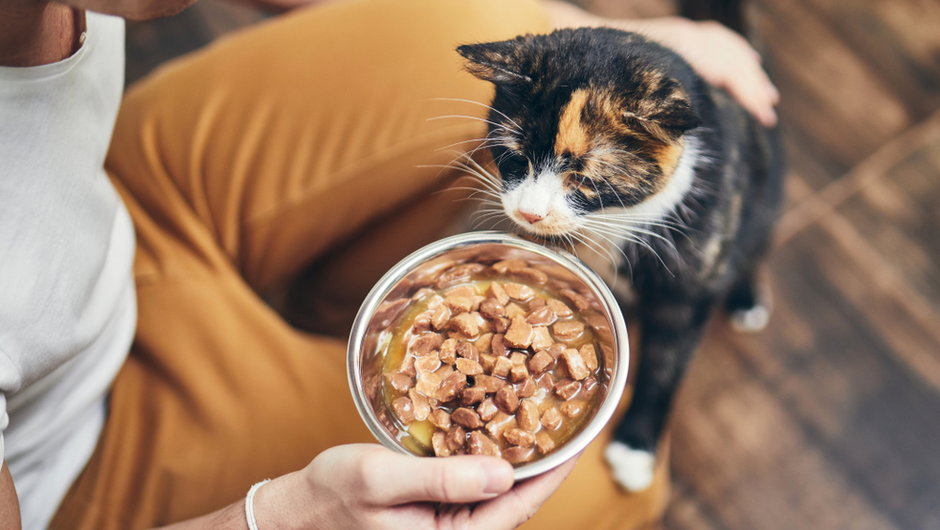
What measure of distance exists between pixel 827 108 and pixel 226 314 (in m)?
1.26

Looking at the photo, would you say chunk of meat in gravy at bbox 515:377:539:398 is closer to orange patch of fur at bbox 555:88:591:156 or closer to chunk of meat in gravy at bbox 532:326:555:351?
chunk of meat in gravy at bbox 532:326:555:351

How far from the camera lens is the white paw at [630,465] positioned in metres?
0.85

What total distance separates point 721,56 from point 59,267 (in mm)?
774

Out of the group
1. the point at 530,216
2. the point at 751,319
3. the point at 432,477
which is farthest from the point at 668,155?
the point at 751,319

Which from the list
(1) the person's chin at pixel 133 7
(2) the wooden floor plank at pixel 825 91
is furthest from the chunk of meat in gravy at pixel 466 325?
(2) the wooden floor plank at pixel 825 91

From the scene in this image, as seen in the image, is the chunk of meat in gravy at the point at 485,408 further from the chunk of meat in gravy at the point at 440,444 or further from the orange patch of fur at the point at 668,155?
the orange patch of fur at the point at 668,155

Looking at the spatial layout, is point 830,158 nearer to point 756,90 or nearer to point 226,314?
point 756,90

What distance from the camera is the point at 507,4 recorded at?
0.78 m

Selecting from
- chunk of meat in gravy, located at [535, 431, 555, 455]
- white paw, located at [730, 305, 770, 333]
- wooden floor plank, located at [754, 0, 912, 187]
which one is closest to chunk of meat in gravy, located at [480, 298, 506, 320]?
chunk of meat in gravy, located at [535, 431, 555, 455]

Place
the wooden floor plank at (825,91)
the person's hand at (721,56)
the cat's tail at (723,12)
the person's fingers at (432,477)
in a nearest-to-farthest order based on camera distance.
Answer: the person's fingers at (432,477), the person's hand at (721,56), the cat's tail at (723,12), the wooden floor plank at (825,91)

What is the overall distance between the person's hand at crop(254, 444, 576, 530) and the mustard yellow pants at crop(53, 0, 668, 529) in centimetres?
10

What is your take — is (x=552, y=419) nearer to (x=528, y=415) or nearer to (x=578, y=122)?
(x=528, y=415)

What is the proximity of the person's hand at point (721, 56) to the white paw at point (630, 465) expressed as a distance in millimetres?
473

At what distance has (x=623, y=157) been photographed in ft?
2.08
